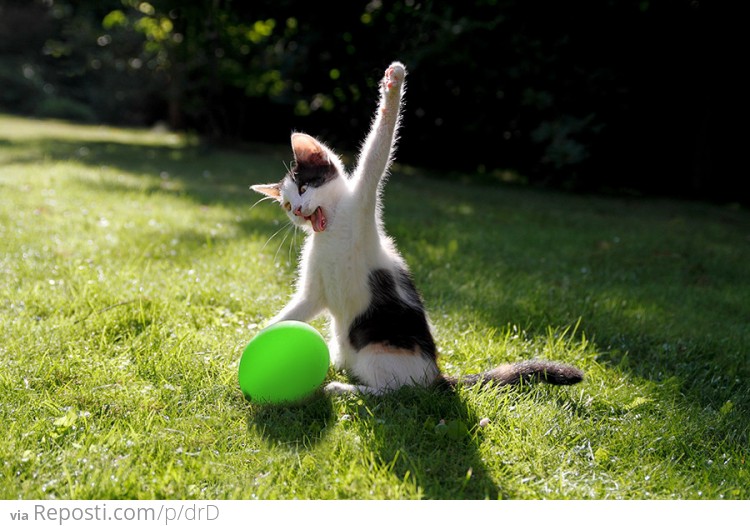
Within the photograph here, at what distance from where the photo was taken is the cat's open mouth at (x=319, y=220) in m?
2.60

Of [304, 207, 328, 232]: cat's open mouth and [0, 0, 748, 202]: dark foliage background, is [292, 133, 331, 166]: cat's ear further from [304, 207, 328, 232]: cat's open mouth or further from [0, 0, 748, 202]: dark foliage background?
[0, 0, 748, 202]: dark foliage background

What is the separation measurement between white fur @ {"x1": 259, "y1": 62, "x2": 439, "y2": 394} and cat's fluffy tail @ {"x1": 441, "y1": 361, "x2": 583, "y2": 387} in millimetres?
119

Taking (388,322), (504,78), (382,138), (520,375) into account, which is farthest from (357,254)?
(504,78)

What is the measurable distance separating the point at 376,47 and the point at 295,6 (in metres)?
1.55

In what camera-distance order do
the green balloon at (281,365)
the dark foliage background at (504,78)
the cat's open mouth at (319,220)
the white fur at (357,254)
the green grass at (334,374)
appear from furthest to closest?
the dark foliage background at (504,78) < the cat's open mouth at (319,220) < the white fur at (357,254) < the green balloon at (281,365) < the green grass at (334,374)

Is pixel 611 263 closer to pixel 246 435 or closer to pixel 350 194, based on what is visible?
pixel 350 194

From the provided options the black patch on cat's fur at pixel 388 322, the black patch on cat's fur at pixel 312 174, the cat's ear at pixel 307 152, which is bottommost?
the black patch on cat's fur at pixel 388 322

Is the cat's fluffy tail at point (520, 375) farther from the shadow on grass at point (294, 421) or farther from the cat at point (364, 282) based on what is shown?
the shadow on grass at point (294, 421)

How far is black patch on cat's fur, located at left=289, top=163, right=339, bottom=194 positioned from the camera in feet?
8.72

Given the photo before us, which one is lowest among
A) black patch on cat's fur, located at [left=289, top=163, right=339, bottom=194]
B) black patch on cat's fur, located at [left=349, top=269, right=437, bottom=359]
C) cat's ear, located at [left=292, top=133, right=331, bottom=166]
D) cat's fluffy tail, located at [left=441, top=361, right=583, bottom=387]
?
cat's fluffy tail, located at [left=441, top=361, right=583, bottom=387]

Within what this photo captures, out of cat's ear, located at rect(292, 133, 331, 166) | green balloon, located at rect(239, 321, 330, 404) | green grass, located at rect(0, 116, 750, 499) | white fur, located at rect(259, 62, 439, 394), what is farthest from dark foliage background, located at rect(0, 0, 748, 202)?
green balloon, located at rect(239, 321, 330, 404)

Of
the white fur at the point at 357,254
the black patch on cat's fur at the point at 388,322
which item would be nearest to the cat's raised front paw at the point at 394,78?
the white fur at the point at 357,254

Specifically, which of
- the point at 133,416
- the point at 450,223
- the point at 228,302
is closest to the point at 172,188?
the point at 450,223

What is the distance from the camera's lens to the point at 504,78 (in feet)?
32.1
